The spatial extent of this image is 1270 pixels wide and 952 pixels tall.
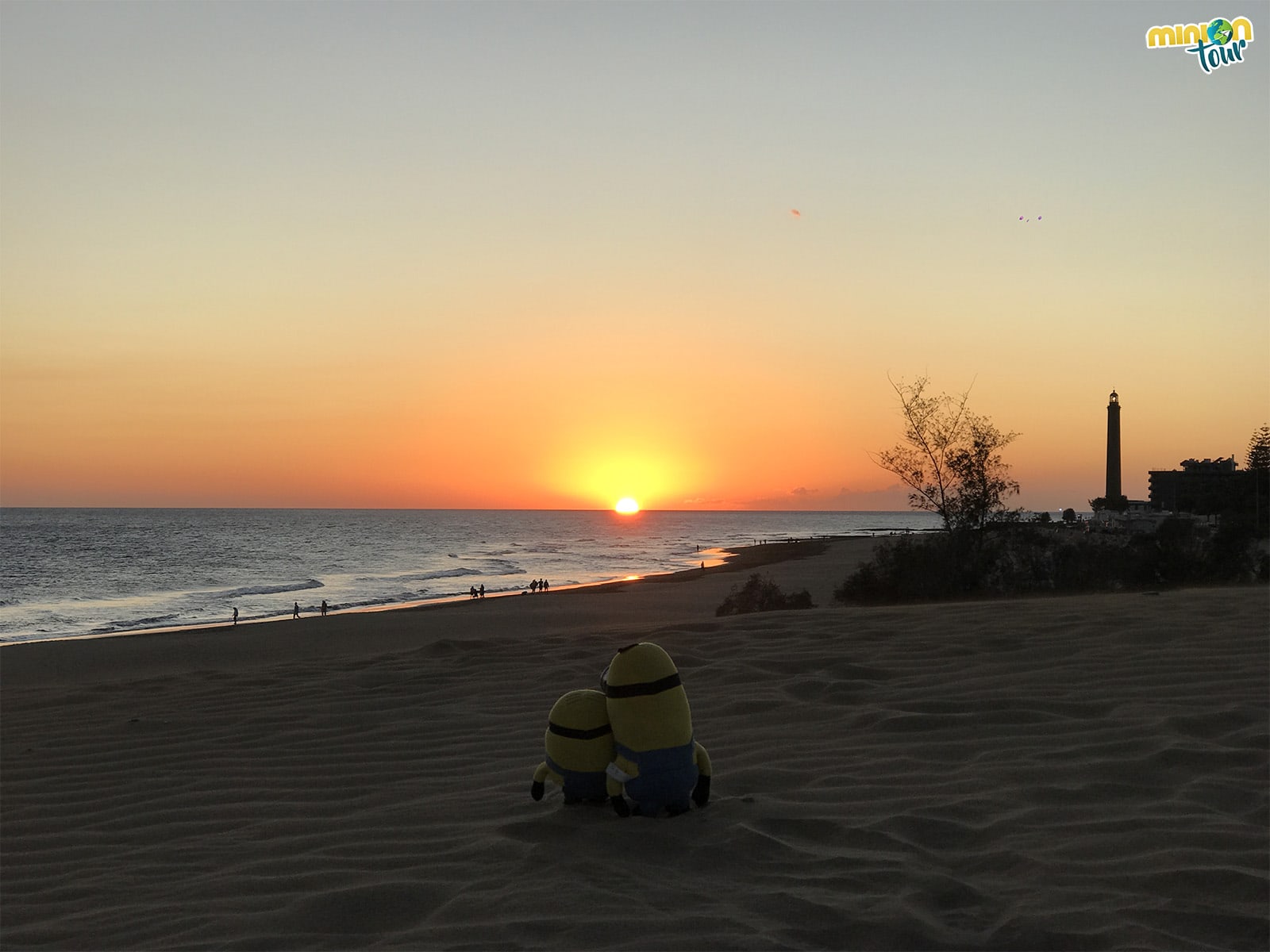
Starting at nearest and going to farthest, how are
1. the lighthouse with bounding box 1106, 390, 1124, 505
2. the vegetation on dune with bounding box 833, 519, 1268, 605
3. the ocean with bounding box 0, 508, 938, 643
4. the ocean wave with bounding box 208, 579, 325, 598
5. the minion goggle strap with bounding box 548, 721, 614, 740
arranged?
the minion goggle strap with bounding box 548, 721, 614, 740 → the vegetation on dune with bounding box 833, 519, 1268, 605 → the ocean with bounding box 0, 508, 938, 643 → the ocean wave with bounding box 208, 579, 325, 598 → the lighthouse with bounding box 1106, 390, 1124, 505

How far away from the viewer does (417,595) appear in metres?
35.2

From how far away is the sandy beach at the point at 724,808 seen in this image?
314 cm

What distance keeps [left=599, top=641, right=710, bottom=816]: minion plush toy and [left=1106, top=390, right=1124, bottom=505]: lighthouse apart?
6683 centimetres

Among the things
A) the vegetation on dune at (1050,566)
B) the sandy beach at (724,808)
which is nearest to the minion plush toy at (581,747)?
the sandy beach at (724,808)

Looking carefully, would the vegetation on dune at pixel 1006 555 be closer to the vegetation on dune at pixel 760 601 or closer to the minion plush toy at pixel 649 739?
the vegetation on dune at pixel 760 601

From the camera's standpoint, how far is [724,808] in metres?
4.20

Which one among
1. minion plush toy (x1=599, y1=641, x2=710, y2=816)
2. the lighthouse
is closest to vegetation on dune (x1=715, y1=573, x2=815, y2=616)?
minion plush toy (x1=599, y1=641, x2=710, y2=816)

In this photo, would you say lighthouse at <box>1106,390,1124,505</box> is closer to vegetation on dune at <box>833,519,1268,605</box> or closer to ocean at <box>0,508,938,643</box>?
ocean at <box>0,508,938,643</box>

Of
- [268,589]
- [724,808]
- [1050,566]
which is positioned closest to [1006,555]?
[1050,566]

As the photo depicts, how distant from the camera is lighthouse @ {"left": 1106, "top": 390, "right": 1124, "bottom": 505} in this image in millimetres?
63094

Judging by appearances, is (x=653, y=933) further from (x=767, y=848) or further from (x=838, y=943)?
(x=767, y=848)

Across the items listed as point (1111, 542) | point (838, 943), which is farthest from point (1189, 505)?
point (838, 943)

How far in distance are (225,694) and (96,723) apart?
1064 millimetres

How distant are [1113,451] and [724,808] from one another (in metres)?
68.5
